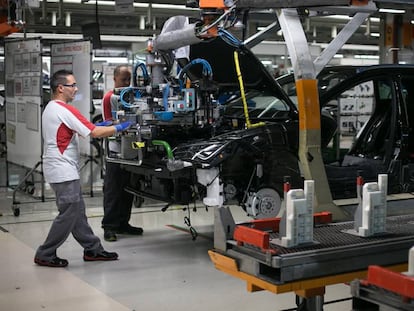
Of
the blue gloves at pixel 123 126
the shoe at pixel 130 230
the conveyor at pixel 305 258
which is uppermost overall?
the blue gloves at pixel 123 126

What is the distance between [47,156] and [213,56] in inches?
75.9

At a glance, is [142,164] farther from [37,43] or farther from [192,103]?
[37,43]

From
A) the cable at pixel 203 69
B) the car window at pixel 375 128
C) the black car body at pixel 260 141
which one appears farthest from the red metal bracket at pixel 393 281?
the car window at pixel 375 128

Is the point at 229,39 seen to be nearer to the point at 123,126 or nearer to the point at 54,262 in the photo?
the point at 123,126

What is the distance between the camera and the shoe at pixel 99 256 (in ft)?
19.3

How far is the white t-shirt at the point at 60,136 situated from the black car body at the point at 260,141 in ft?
2.46

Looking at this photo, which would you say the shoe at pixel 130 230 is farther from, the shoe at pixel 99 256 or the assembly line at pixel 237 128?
the shoe at pixel 99 256

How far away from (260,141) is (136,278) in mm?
1627

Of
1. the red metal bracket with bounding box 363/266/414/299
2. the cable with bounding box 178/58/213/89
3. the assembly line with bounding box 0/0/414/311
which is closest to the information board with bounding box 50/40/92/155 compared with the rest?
the assembly line with bounding box 0/0/414/311

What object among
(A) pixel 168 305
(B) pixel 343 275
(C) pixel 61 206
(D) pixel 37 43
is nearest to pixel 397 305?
(B) pixel 343 275

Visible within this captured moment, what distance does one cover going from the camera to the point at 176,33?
586 centimetres

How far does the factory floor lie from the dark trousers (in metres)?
0.21

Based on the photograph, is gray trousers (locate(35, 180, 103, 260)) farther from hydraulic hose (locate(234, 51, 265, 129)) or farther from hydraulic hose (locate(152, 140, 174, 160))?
hydraulic hose (locate(234, 51, 265, 129))

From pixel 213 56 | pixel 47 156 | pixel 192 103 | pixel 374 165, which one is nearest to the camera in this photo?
pixel 47 156
